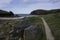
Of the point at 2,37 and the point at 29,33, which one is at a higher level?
the point at 29,33

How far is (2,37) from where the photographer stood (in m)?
12.4

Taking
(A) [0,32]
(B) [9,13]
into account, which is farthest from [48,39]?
(B) [9,13]

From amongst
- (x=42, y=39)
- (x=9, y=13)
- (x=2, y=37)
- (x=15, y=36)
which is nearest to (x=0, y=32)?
(x=2, y=37)

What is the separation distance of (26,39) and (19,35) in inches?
143

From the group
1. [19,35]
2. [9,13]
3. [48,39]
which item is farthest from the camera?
[9,13]

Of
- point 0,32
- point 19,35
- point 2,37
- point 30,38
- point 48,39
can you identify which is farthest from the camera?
point 0,32

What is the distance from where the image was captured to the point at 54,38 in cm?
833

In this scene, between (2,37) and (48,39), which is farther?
(2,37)

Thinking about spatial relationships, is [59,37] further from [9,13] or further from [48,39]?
[9,13]

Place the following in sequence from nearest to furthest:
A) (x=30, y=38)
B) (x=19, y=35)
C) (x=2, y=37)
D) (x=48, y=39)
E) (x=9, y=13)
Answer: (x=30, y=38) → (x=48, y=39) → (x=19, y=35) → (x=2, y=37) → (x=9, y=13)

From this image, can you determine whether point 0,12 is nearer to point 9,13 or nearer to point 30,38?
point 9,13

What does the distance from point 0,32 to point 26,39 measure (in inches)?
261

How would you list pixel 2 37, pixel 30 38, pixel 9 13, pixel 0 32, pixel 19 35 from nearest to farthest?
pixel 30 38 < pixel 19 35 < pixel 2 37 < pixel 0 32 < pixel 9 13

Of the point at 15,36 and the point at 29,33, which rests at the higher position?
the point at 29,33
